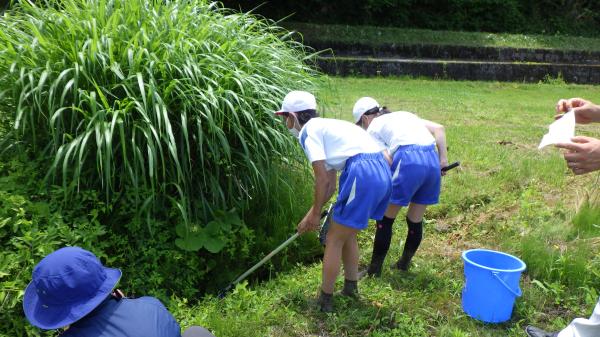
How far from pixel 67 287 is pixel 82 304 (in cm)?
8

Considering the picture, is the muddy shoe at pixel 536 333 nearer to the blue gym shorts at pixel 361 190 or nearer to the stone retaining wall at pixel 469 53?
the blue gym shorts at pixel 361 190

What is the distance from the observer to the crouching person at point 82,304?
1.75m

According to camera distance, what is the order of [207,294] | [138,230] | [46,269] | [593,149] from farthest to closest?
[207,294] → [138,230] → [593,149] → [46,269]

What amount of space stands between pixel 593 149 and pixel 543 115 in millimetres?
6718

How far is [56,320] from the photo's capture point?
1.79m

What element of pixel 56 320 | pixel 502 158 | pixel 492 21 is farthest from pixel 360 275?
pixel 492 21

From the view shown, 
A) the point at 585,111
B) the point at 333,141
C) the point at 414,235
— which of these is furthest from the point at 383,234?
the point at 585,111

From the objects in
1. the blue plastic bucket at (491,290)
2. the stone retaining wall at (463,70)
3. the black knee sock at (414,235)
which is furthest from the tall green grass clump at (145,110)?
the stone retaining wall at (463,70)

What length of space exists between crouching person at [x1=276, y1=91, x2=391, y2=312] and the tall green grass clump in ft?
1.79

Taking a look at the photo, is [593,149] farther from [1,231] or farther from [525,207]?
[1,231]

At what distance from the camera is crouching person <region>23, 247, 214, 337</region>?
68.8 inches

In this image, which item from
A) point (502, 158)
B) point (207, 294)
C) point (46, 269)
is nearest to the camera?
point (46, 269)

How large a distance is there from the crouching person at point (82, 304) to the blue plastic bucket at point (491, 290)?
1643 mm

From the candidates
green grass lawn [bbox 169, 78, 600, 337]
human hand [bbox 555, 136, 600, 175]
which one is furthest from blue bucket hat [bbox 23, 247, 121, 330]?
human hand [bbox 555, 136, 600, 175]
